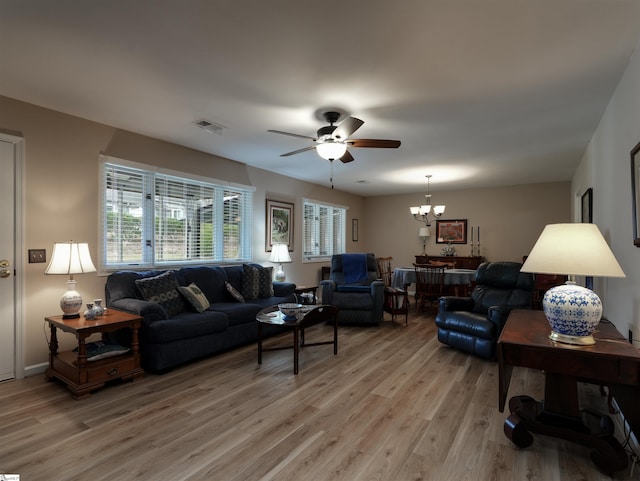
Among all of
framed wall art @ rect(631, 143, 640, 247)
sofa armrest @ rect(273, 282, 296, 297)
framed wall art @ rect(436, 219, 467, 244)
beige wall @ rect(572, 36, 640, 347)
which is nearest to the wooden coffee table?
sofa armrest @ rect(273, 282, 296, 297)

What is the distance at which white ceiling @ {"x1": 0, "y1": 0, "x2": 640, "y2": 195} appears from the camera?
190 centimetres

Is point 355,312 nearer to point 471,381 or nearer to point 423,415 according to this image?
point 471,381

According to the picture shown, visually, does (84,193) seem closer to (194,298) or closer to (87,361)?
(194,298)

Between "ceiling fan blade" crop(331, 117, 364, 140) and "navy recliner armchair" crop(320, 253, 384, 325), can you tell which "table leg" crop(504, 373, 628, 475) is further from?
"navy recliner armchair" crop(320, 253, 384, 325)

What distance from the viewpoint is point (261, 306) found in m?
4.28

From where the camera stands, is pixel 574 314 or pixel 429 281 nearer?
pixel 574 314

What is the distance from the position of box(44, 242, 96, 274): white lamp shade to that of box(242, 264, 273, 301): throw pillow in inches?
76.3

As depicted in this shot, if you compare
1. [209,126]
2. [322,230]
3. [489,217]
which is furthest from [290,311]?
[489,217]

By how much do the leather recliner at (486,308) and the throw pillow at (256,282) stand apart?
7.54 ft

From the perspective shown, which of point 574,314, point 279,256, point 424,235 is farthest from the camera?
point 424,235

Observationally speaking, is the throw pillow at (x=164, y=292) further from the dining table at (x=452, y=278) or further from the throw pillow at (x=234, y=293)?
the dining table at (x=452, y=278)

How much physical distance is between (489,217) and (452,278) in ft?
7.72

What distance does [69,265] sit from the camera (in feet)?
9.73

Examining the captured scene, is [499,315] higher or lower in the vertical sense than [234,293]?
lower
